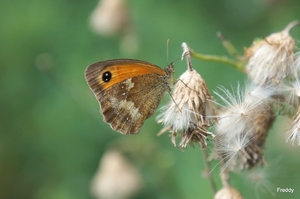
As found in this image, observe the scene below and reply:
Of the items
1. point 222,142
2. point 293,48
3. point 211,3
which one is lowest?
point 222,142

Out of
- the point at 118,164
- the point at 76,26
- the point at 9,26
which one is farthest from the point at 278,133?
the point at 9,26

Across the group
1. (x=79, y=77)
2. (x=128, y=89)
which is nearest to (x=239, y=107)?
(x=128, y=89)

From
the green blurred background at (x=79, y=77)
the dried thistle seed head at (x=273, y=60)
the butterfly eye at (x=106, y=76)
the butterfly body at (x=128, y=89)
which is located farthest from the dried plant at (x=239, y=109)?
the green blurred background at (x=79, y=77)

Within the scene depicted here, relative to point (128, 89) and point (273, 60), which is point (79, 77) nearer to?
point (128, 89)

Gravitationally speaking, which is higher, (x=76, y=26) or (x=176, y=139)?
(x=76, y=26)

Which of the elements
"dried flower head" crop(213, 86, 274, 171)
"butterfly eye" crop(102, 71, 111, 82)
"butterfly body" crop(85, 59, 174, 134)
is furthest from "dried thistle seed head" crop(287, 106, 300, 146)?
"butterfly eye" crop(102, 71, 111, 82)

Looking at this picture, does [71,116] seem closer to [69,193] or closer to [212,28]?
[69,193]
